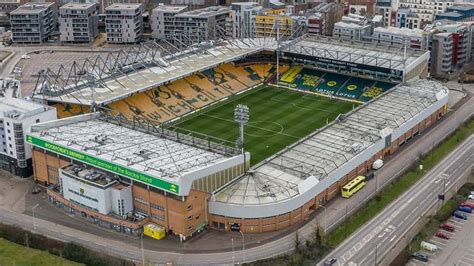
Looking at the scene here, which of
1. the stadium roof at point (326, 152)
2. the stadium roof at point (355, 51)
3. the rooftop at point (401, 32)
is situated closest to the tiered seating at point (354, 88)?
the stadium roof at point (355, 51)

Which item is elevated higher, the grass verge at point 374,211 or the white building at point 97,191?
the white building at point 97,191

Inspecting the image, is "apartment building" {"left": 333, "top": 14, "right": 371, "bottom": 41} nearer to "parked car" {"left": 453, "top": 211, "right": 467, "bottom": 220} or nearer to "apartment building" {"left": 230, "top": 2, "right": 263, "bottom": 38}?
"apartment building" {"left": 230, "top": 2, "right": 263, "bottom": 38}

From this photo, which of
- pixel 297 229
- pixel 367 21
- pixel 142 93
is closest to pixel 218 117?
pixel 142 93

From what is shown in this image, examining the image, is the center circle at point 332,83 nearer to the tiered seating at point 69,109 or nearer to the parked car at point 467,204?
the tiered seating at point 69,109

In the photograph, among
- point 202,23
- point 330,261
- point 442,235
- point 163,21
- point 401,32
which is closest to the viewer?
point 330,261

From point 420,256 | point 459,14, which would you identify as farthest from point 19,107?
point 459,14

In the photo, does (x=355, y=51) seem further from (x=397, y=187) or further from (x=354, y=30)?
(x=397, y=187)
